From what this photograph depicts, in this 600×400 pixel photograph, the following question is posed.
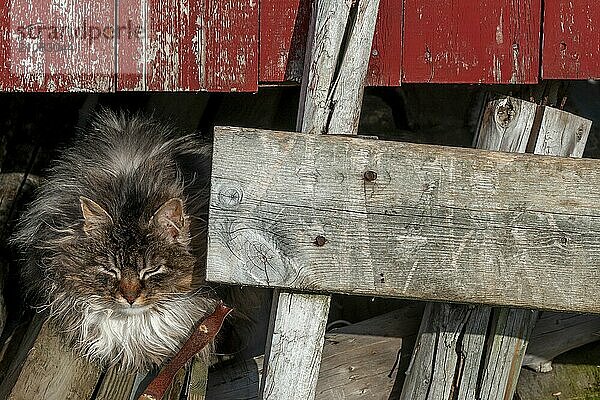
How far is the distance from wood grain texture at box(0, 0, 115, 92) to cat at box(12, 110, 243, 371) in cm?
41

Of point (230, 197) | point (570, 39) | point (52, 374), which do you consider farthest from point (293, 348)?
point (570, 39)

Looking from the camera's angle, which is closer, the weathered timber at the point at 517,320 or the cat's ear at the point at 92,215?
the cat's ear at the point at 92,215

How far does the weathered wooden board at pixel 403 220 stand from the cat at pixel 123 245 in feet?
1.47

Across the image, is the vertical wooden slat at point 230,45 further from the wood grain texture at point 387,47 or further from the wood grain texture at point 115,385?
the wood grain texture at point 115,385

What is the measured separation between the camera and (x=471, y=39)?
10.5ft

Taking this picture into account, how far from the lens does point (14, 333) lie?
3.92m

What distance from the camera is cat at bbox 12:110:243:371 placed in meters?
→ 3.20

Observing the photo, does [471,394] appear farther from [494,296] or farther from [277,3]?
[277,3]

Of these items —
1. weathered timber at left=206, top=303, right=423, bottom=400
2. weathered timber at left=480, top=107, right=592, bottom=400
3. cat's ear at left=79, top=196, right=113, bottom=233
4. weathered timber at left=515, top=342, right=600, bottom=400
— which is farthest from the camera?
weathered timber at left=515, top=342, right=600, bottom=400

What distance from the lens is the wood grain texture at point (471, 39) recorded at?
320 centimetres

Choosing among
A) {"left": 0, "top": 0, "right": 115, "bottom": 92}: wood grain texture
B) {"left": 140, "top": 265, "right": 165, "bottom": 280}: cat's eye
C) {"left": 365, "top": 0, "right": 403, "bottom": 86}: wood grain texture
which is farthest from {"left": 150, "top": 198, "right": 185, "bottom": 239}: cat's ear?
{"left": 365, "top": 0, "right": 403, "bottom": 86}: wood grain texture

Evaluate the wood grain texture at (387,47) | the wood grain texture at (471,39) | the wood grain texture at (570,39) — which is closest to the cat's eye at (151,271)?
the wood grain texture at (387,47)

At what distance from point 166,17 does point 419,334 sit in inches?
59.7

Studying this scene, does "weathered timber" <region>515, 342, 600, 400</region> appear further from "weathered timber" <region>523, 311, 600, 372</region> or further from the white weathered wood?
the white weathered wood
